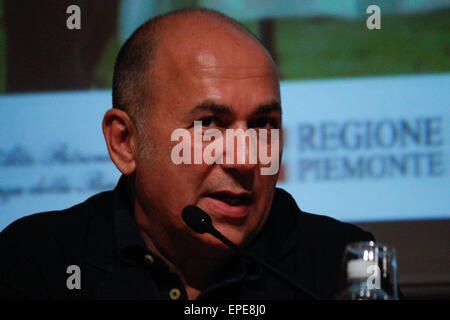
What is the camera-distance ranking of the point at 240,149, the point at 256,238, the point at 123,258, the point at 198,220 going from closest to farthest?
1. the point at 198,220
2. the point at 240,149
3. the point at 123,258
4. the point at 256,238

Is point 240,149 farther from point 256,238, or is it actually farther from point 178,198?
point 256,238

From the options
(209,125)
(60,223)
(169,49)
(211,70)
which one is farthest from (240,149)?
(60,223)

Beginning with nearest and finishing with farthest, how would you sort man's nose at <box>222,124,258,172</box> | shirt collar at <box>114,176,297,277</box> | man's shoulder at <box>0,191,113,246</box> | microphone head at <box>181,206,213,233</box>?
microphone head at <box>181,206,213,233</box>, man's nose at <box>222,124,258,172</box>, shirt collar at <box>114,176,297,277</box>, man's shoulder at <box>0,191,113,246</box>

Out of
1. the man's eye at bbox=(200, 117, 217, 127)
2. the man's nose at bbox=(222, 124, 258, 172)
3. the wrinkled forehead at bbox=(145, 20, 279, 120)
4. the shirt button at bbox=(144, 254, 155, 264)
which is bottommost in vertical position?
the shirt button at bbox=(144, 254, 155, 264)

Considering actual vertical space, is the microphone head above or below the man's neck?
above

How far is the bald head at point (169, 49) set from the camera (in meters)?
1.63

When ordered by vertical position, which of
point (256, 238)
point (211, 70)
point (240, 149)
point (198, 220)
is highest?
point (211, 70)

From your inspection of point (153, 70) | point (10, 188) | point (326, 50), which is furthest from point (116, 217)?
point (326, 50)

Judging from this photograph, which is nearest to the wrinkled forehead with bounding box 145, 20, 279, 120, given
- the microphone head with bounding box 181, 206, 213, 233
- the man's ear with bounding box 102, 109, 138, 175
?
the man's ear with bounding box 102, 109, 138, 175

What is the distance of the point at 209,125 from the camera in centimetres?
160

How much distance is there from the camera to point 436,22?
2.31m

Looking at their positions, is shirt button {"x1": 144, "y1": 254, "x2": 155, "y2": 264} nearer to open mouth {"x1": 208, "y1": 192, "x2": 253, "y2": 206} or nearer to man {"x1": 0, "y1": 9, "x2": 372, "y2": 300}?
man {"x1": 0, "y1": 9, "x2": 372, "y2": 300}

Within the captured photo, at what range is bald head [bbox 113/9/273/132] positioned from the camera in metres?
1.63

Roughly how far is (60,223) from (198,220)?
59cm
